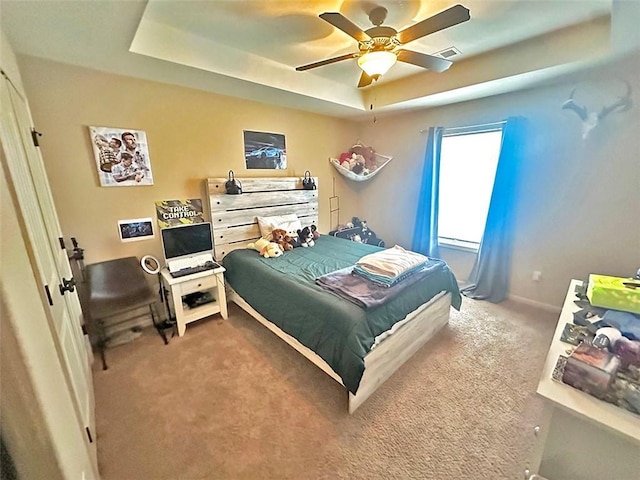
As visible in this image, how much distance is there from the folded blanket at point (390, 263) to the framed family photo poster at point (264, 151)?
1.92 meters

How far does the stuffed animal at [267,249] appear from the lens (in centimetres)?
277

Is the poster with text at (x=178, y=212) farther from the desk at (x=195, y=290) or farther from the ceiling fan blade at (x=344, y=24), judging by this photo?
the ceiling fan blade at (x=344, y=24)

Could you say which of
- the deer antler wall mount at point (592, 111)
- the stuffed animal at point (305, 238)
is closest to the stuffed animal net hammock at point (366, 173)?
the stuffed animal at point (305, 238)

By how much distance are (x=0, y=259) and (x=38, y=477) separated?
589mm

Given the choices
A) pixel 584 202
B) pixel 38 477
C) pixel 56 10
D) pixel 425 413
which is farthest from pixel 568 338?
pixel 56 10

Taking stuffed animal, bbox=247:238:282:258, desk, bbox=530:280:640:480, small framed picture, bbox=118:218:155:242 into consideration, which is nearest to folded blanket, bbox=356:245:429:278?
stuffed animal, bbox=247:238:282:258

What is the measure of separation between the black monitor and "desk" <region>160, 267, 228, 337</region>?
209 mm

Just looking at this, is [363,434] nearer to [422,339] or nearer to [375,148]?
[422,339]

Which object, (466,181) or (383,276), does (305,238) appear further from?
(466,181)

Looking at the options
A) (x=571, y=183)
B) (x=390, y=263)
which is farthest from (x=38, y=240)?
(x=571, y=183)

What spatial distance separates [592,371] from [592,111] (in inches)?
106

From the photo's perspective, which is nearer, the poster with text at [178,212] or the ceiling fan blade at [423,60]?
the ceiling fan blade at [423,60]

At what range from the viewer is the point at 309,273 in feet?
7.59

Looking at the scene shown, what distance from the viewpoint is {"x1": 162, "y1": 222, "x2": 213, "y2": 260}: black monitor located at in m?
2.53
